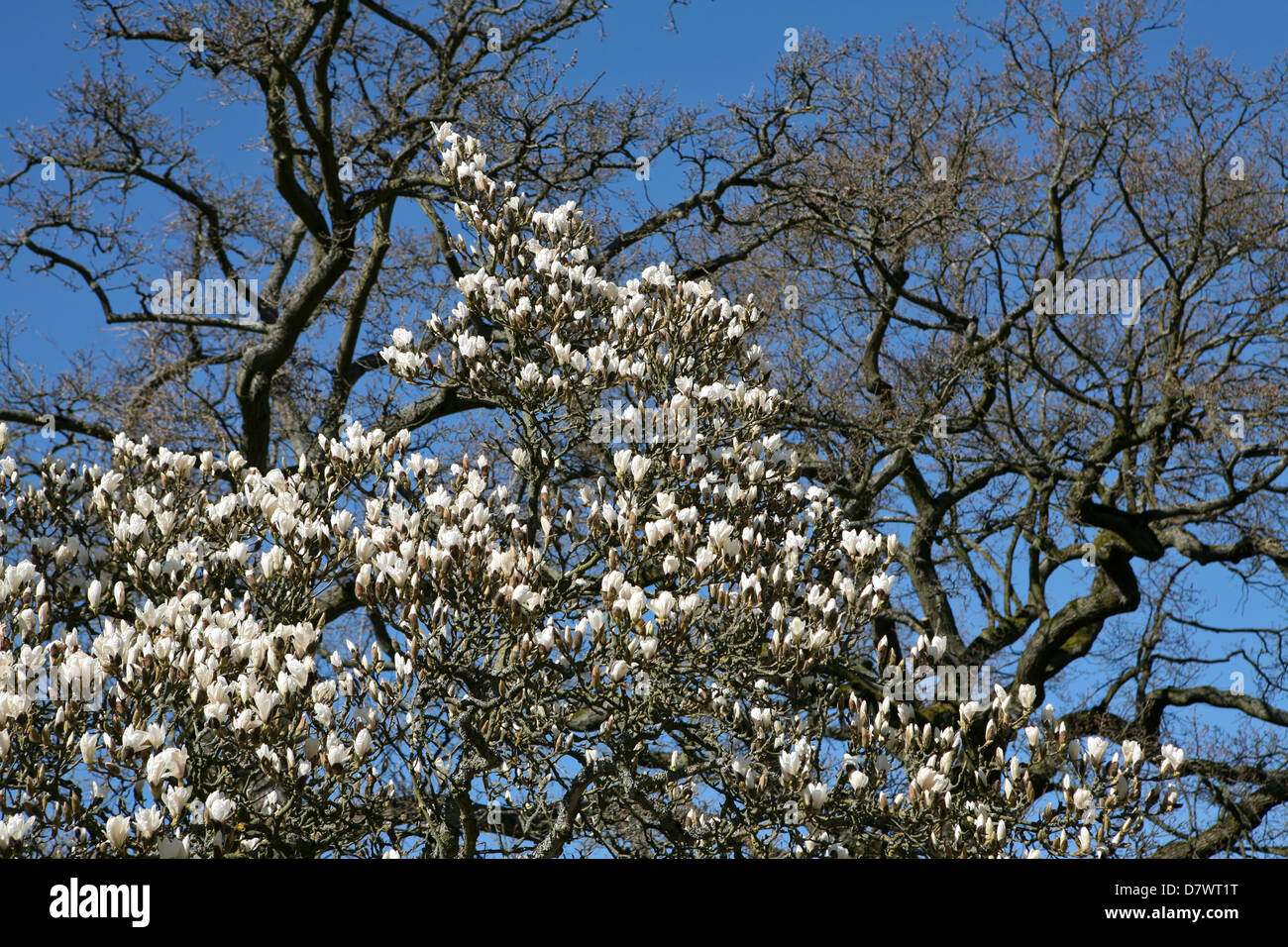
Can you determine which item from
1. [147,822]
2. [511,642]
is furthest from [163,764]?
[511,642]

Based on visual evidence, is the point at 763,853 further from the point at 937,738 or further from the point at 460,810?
the point at 460,810

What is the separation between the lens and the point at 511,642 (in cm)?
543

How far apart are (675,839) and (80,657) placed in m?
3.11

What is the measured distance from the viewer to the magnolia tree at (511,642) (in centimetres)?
474

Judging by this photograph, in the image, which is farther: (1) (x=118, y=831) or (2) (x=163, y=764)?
(2) (x=163, y=764)

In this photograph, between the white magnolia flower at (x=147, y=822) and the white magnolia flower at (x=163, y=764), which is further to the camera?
the white magnolia flower at (x=163, y=764)

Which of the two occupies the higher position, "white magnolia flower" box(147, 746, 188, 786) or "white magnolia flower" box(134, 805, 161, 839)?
"white magnolia flower" box(147, 746, 188, 786)

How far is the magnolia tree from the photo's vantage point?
4738mm

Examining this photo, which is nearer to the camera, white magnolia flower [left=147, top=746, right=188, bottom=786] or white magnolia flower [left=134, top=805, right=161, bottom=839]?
white magnolia flower [left=134, top=805, right=161, bottom=839]

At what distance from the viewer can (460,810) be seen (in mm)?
5410

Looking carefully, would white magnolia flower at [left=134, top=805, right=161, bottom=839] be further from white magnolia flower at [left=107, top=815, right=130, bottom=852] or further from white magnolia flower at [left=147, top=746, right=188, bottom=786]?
white magnolia flower at [left=147, top=746, right=188, bottom=786]

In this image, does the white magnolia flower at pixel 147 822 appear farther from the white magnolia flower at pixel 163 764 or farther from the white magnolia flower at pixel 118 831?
the white magnolia flower at pixel 163 764

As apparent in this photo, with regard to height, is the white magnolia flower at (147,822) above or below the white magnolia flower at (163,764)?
below

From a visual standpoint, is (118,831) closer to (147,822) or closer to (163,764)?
(147,822)
